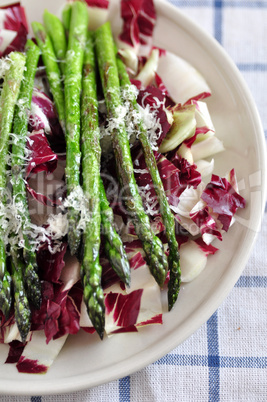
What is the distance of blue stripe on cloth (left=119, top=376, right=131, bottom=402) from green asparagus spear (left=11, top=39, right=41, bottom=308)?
1.83 ft

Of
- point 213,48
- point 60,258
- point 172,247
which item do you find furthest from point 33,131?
point 213,48

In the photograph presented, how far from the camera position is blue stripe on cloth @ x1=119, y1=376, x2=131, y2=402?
7.02ft

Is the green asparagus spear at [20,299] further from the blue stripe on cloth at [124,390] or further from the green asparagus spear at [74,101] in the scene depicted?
the blue stripe on cloth at [124,390]

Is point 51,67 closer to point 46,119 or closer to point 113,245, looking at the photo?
point 46,119

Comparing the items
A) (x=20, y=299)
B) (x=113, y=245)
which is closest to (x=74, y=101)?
(x=113, y=245)

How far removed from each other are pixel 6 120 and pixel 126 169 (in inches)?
Answer: 22.7

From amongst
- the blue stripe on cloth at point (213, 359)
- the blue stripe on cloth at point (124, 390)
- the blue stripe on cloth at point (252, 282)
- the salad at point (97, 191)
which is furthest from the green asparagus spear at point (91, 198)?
the blue stripe on cloth at point (252, 282)

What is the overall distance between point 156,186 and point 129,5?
109cm

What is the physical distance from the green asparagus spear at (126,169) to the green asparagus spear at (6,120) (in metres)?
0.41

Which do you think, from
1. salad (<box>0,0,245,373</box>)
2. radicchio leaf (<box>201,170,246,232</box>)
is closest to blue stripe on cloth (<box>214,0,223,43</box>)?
salad (<box>0,0,245,373</box>)

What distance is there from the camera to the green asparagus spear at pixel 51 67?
7.39ft

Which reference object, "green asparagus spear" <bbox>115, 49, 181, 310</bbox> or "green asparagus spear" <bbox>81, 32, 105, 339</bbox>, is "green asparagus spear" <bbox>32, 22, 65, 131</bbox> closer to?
"green asparagus spear" <bbox>81, 32, 105, 339</bbox>

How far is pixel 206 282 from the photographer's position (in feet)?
6.78

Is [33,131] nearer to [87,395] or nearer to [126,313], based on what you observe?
[126,313]
